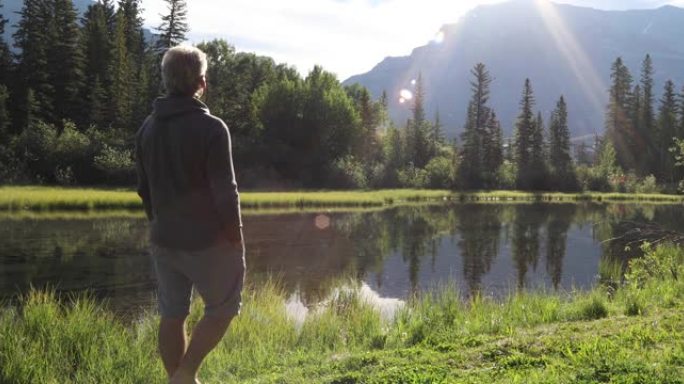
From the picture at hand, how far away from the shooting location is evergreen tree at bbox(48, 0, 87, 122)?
57.7 metres

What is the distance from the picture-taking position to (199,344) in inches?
156

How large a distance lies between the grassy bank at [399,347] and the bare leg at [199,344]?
4.10 feet

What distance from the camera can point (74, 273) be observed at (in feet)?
48.4

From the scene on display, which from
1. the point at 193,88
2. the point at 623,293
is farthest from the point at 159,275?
the point at 623,293

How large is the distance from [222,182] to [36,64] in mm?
60730

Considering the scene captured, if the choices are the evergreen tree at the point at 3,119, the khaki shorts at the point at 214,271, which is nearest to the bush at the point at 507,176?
the evergreen tree at the point at 3,119

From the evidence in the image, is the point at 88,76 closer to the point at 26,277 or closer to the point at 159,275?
the point at 26,277

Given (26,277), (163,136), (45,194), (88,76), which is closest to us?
(163,136)

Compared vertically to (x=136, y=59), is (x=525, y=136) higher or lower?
lower

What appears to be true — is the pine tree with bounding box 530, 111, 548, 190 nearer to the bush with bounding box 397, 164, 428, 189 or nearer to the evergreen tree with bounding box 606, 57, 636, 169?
the evergreen tree with bounding box 606, 57, 636, 169

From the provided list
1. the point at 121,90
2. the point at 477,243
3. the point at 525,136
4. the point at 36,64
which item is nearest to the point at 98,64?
the point at 121,90

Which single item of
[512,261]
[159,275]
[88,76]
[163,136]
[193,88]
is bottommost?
[512,261]

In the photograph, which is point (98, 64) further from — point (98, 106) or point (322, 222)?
point (322, 222)

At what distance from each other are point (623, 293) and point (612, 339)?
464cm
